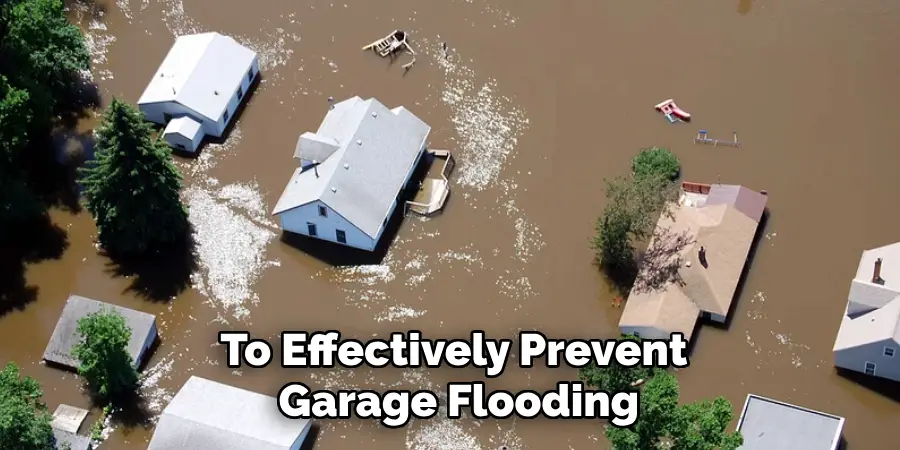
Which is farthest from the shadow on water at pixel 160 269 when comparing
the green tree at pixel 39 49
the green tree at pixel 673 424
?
the green tree at pixel 673 424

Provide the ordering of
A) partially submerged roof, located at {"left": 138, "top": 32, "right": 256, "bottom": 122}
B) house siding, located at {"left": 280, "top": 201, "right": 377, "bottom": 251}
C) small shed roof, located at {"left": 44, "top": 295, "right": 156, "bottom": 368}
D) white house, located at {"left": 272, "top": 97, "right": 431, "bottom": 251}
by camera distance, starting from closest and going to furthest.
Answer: small shed roof, located at {"left": 44, "top": 295, "right": 156, "bottom": 368}, house siding, located at {"left": 280, "top": 201, "right": 377, "bottom": 251}, white house, located at {"left": 272, "top": 97, "right": 431, "bottom": 251}, partially submerged roof, located at {"left": 138, "top": 32, "right": 256, "bottom": 122}

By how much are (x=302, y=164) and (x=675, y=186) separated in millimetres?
20688

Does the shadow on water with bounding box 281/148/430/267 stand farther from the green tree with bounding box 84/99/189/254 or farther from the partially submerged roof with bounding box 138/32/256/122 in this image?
the partially submerged roof with bounding box 138/32/256/122

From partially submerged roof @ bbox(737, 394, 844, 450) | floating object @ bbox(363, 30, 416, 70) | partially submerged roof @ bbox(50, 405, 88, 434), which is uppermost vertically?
floating object @ bbox(363, 30, 416, 70)

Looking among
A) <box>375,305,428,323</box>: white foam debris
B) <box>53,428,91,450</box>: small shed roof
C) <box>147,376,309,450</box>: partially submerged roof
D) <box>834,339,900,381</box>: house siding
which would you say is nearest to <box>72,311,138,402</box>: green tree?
<box>53,428,91,450</box>: small shed roof

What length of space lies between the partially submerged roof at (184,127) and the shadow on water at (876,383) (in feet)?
126

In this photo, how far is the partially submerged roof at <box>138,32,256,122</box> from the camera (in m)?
73.4

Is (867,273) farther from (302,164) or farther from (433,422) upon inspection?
(302,164)

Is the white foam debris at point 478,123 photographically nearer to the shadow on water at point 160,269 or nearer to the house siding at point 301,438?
the shadow on water at point 160,269

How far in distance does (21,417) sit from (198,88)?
80.4 ft

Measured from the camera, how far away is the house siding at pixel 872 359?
62.1 metres

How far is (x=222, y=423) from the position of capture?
59156 millimetres

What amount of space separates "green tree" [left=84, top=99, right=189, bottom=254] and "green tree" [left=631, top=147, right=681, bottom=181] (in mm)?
25685

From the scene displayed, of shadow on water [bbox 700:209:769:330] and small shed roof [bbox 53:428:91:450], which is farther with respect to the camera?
shadow on water [bbox 700:209:769:330]
